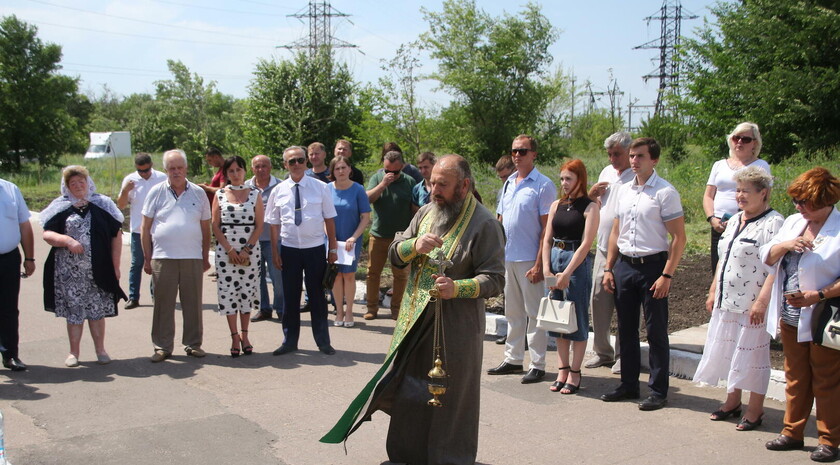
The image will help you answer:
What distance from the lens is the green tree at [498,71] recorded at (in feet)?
101

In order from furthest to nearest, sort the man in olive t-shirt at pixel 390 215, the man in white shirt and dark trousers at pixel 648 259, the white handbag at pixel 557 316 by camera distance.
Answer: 1. the man in olive t-shirt at pixel 390 215
2. the white handbag at pixel 557 316
3. the man in white shirt and dark trousers at pixel 648 259

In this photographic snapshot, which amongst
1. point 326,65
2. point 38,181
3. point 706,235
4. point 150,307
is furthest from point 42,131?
point 706,235

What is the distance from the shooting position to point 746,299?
5.49m

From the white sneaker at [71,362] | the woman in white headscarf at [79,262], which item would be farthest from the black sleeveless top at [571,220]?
the white sneaker at [71,362]

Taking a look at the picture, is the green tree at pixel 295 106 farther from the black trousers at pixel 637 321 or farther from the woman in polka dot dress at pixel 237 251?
the black trousers at pixel 637 321

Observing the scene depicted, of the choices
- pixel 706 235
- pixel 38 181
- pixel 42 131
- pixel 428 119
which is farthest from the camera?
pixel 42 131

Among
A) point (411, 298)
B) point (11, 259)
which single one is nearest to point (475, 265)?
point (411, 298)

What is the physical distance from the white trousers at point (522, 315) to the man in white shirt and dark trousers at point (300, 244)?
1931 millimetres

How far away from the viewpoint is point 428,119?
1154 inches

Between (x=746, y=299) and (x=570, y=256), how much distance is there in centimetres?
153

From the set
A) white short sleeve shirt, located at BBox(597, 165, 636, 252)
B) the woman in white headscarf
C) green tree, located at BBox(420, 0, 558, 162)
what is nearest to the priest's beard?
white short sleeve shirt, located at BBox(597, 165, 636, 252)

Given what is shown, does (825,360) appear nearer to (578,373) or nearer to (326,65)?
(578,373)

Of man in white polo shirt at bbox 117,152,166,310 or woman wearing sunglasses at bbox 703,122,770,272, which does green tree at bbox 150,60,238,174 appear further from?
woman wearing sunglasses at bbox 703,122,770,272

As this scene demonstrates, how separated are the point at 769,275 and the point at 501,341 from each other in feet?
11.4
